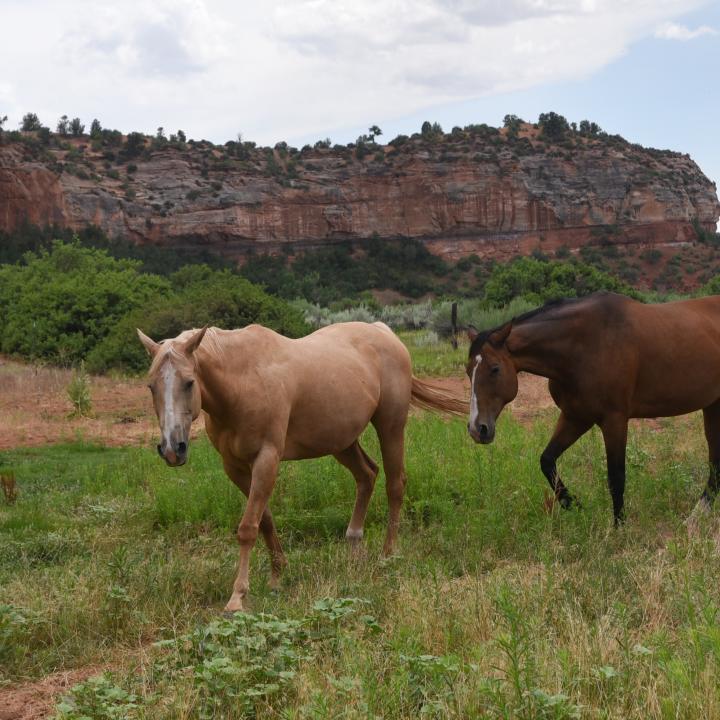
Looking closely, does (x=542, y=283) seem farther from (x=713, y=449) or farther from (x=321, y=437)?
(x=321, y=437)

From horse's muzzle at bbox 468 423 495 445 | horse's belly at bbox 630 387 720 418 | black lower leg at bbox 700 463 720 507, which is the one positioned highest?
horse's belly at bbox 630 387 720 418

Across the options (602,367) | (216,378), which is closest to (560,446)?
(602,367)

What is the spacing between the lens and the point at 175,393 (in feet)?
16.8

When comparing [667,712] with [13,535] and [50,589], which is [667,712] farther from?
[13,535]

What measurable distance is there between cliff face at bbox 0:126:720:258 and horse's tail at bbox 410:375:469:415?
65434 mm

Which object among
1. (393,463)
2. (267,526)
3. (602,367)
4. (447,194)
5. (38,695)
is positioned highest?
(447,194)

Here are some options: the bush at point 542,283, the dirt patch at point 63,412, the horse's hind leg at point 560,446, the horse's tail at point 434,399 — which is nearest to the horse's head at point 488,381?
the horse's hind leg at point 560,446

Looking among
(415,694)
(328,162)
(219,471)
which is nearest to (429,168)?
(328,162)

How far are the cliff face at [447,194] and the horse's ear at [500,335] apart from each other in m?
66.5

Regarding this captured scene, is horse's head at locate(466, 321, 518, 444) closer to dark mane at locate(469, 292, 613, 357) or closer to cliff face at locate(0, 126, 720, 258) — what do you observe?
dark mane at locate(469, 292, 613, 357)

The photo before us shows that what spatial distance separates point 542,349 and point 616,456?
1021 millimetres

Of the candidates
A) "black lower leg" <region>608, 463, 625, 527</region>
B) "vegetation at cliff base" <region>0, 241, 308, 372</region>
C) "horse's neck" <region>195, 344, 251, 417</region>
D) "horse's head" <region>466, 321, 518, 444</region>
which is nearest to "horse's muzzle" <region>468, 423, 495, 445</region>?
"horse's head" <region>466, 321, 518, 444</region>

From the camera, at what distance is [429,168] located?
78.5 m

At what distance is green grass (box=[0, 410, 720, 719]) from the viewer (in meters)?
3.59
